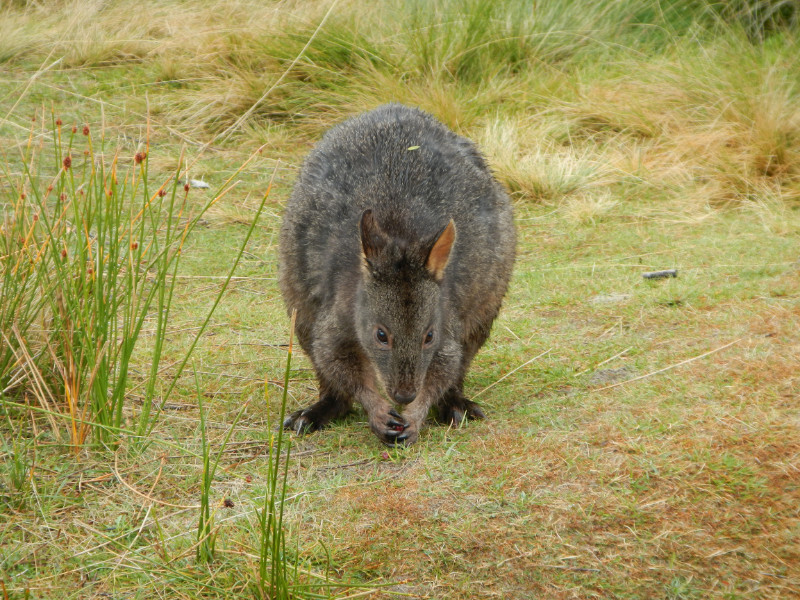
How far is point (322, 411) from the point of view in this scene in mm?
4598

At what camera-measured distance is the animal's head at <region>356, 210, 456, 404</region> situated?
4094 millimetres

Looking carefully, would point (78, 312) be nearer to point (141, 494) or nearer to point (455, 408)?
point (141, 494)

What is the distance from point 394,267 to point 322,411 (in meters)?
0.92

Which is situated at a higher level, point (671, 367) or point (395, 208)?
point (395, 208)

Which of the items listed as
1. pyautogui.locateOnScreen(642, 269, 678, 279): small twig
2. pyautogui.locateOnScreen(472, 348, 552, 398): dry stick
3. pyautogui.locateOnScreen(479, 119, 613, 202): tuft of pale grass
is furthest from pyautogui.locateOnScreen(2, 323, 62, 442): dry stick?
pyautogui.locateOnScreen(479, 119, 613, 202): tuft of pale grass

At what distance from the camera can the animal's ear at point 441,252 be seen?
407cm

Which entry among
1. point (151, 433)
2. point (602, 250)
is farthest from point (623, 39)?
point (151, 433)

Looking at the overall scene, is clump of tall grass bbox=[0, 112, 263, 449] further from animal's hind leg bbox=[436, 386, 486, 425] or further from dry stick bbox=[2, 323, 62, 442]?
animal's hind leg bbox=[436, 386, 486, 425]

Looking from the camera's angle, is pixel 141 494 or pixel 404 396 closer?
pixel 141 494

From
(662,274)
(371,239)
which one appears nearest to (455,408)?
(371,239)

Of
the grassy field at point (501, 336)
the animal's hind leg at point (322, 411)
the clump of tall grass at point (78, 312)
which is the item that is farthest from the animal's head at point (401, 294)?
the clump of tall grass at point (78, 312)

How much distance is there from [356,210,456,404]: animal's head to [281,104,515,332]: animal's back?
201 millimetres

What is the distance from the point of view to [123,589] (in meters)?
3.03

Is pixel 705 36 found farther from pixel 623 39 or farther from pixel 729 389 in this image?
pixel 729 389
